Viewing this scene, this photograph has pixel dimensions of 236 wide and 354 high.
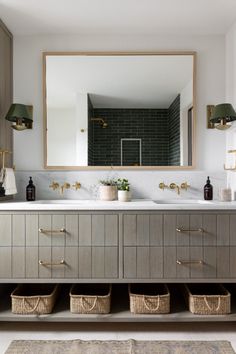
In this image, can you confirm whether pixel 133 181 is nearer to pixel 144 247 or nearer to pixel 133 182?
pixel 133 182

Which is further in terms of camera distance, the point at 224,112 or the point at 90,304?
the point at 224,112

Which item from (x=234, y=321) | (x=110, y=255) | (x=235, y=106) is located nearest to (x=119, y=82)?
(x=235, y=106)

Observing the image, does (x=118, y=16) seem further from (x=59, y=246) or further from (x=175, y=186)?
(x=59, y=246)

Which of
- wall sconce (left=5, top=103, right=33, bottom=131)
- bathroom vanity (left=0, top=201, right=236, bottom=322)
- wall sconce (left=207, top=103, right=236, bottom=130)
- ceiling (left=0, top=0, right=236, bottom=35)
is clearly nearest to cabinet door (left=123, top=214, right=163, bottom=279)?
bathroom vanity (left=0, top=201, right=236, bottom=322)

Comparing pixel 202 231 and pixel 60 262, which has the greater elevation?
pixel 202 231

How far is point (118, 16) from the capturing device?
7.99 feet

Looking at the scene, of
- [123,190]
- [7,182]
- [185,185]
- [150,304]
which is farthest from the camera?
[185,185]

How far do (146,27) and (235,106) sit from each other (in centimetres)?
97

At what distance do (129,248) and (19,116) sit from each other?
4.34ft

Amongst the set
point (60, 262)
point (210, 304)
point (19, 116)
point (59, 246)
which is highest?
point (19, 116)

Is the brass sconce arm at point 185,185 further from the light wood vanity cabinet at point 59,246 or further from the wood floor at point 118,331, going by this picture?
the wood floor at point 118,331

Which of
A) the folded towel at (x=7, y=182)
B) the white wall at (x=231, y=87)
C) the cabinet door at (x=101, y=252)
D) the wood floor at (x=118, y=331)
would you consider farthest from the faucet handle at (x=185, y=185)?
the folded towel at (x=7, y=182)

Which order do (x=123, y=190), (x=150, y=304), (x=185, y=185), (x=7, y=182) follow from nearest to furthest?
1. (x=150, y=304)
2. (x=7, y=182)
3. (x=123, y=190)
4. (x=185, y=185)

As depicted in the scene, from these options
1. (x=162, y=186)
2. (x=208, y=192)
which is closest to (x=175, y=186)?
(x=162, y=186)
